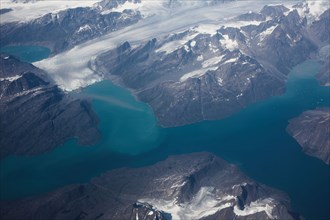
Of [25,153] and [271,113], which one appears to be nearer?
[25,153]

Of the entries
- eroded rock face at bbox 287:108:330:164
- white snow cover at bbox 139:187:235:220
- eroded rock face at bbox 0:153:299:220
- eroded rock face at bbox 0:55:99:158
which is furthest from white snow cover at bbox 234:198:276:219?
eroded rock face at bbox 0:55:99:158

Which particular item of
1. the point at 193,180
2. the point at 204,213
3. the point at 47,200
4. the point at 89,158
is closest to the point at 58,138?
the point at 89,158

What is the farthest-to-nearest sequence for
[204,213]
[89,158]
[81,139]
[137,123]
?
[137,123] < [81,139] < [89,158] < [204,213]

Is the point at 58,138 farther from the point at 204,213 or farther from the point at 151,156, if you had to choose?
the point at 204,213

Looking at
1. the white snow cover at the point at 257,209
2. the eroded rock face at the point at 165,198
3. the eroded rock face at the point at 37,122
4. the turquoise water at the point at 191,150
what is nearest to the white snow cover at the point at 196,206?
the eroded rock face at the point at 165,198

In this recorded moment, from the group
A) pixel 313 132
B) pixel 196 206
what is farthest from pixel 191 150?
pixel 313 132

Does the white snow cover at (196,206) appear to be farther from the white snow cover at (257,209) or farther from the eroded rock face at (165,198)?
the white snow cover at (257,209)

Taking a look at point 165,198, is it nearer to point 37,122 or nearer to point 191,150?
point 191,150

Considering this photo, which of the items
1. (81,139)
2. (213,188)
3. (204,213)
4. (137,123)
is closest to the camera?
(204,213)
